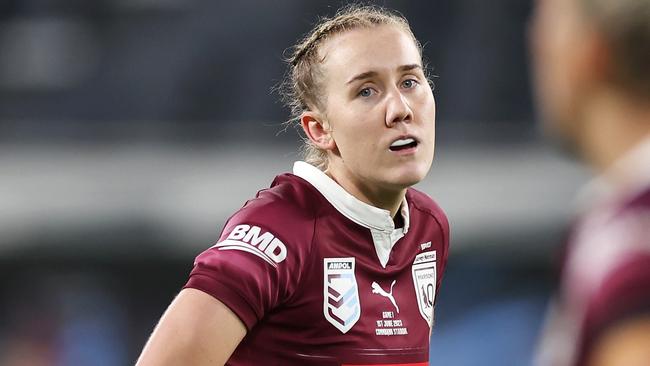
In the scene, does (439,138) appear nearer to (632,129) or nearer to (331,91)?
(331,91)

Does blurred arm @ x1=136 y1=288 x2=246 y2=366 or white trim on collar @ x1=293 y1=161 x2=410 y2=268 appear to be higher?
white trim on collar @ x1=293 y1=161 x2=410 y2=268

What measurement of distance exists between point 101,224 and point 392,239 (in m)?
6.15

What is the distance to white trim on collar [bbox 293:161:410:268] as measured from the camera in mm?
2945

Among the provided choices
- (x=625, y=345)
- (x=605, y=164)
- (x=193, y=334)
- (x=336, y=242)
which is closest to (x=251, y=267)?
(x=193, y=334)

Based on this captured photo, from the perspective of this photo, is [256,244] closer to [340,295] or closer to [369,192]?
[340,295]

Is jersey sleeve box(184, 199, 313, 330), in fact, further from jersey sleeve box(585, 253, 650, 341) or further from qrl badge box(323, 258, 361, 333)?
jersey sleeve box(585, 253, 650, 341)

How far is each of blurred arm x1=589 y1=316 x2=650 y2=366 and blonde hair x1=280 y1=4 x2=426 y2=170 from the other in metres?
1.69

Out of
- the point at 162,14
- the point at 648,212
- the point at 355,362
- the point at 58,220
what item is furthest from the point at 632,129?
the point at 162,14

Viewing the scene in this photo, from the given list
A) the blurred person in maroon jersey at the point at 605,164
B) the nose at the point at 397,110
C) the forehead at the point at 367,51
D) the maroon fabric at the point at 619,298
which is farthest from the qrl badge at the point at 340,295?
the maroon fabric at the point at 619,298

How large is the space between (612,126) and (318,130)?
63.3 inches

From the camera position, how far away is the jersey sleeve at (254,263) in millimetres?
2596

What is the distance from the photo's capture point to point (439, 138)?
8773 mm

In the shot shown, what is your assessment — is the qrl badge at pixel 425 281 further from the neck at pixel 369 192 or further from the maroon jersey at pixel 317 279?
the neck at pixel 369 192

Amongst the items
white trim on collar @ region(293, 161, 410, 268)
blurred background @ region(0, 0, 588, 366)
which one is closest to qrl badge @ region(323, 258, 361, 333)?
white trim on collar @ region(293, 161, 410, 268)
